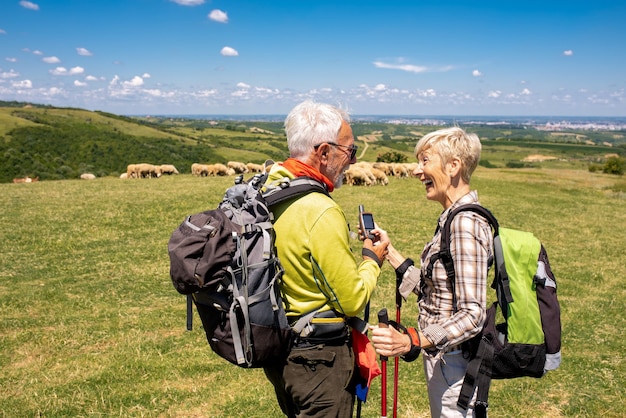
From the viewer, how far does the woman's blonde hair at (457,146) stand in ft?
9.69

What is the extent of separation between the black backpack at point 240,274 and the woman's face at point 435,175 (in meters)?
0.84

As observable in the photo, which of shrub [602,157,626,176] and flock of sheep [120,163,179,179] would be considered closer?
flock of sheep [120,163,179,179]

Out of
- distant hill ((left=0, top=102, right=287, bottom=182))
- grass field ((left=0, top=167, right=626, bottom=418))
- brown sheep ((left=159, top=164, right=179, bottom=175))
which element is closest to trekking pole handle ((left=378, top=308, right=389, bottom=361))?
grass field ((left=0, top=167, right=626, bottom=418))

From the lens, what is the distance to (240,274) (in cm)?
256

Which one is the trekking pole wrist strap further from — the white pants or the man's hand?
the white pants

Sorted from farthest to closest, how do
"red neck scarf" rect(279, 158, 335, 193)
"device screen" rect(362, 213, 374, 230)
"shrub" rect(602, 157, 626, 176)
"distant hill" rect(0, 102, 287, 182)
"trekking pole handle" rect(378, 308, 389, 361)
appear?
"distant hill" rect(0, 102, 287, 182) < "shrub" rect(602, 157, 626, 176) < "device screen" rect(362, 213, 374, 230) < "red neck scarf" rect(279, 158, 335, 193) < "trekking pole handle" rect(378, 308, 389, 361)

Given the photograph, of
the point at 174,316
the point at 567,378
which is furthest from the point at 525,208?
the point at 174,316

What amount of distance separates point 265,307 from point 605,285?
35.9 ft

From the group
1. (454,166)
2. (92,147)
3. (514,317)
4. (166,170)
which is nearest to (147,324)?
(454,166)

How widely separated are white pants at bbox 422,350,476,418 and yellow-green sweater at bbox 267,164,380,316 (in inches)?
30.0

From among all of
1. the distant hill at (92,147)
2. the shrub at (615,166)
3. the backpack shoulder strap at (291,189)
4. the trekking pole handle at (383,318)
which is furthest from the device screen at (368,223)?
the distant hill at (92,147)

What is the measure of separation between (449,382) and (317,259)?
4.43 ft

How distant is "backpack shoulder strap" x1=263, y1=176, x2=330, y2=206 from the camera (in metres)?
2.70

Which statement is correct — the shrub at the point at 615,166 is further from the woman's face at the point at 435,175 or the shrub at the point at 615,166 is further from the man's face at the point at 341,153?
the man's face at the point at 341,153
